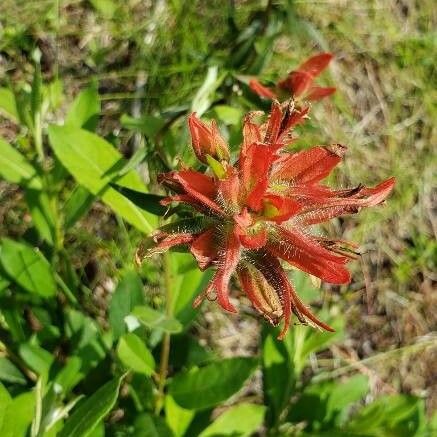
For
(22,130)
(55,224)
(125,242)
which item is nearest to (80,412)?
(55,224)

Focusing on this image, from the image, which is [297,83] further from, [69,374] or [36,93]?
[69,374]

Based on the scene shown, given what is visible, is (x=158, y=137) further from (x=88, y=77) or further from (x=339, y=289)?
(x=339, y=289)

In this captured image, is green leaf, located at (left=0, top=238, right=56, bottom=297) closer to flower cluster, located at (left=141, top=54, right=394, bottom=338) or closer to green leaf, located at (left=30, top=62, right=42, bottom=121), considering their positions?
green leaf, located at (left=30, top=62, right=42, bottom=121)

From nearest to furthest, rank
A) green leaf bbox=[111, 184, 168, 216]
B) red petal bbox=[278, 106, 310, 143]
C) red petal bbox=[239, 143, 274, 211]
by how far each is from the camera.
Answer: red petal bbox=[239, 143, 274, 211], red petal bbox=[278, 106, 310, 143], green leaf bbox=[111, 184, 168, 216]

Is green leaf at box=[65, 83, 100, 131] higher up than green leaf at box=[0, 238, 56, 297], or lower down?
higher up

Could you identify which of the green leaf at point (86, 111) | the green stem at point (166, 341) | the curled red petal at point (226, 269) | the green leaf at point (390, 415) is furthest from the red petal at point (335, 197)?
the green leaf at point (390, 415)

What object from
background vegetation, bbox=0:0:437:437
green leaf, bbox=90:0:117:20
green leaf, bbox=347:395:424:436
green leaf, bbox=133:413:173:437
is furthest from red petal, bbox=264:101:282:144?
green leaf, bbox=90:0:117:20

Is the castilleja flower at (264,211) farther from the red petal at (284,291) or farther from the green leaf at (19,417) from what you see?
the green leaf at (19,417)
